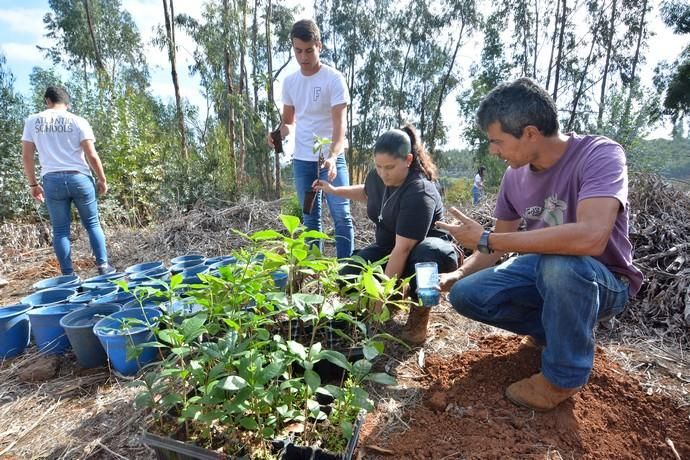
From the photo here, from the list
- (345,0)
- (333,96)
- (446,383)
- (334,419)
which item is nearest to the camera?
(334,419)

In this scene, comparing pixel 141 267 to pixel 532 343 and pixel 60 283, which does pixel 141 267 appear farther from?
pixel 532 343

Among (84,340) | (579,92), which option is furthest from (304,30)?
(579,92)

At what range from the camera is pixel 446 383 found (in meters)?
1.49

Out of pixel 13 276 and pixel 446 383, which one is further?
pixel 13 276

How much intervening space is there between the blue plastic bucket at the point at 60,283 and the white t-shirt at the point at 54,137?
2.58 feet

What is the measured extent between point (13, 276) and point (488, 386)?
437cm

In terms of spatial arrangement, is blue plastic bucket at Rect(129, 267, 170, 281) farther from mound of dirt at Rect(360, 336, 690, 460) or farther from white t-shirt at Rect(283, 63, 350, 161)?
mound of dirt at Rect(360, 336, 690, 460)

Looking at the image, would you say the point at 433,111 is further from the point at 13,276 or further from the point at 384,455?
the point at 384,455

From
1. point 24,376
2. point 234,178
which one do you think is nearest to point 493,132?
point 24,376

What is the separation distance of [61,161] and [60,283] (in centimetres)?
89

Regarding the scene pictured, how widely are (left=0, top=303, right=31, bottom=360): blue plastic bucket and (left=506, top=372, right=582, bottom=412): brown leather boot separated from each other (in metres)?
2.44

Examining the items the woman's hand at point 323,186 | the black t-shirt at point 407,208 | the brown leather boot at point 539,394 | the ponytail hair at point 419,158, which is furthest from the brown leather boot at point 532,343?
the woman's hand at point 323,186

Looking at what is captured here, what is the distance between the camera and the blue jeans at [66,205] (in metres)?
2.79

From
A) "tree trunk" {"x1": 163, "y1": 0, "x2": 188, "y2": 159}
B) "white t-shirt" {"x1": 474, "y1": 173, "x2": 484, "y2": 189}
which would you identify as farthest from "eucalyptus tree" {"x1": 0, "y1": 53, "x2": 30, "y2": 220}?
"white t-shirt" {"x1": 474, "y1": 173, "x2": 484, "y2": 189}
